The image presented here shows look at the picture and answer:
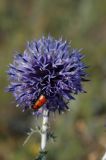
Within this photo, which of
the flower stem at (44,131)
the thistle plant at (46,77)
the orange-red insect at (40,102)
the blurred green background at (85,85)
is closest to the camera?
the flower stem at (44,131)

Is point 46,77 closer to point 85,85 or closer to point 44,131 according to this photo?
point 44,131

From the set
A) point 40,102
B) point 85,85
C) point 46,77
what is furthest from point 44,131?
point 85,85

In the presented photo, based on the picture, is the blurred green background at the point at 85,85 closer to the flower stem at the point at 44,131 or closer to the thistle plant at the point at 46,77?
the thistle plant at the point at 46,77

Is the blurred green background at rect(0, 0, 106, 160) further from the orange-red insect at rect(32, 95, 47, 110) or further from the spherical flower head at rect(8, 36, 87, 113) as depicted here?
the orange-red insect at rect(32, 95, 47, 110)

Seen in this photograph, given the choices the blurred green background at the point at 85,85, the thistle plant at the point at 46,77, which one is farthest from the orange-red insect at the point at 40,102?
the blurred green background at the point at 85,85

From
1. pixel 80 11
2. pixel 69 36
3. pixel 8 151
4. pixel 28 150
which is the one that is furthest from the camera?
pixel 80 11

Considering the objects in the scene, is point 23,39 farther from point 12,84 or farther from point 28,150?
point 12,84

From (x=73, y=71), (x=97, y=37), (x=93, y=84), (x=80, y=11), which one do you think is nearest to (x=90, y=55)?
(x=93, y=84)
